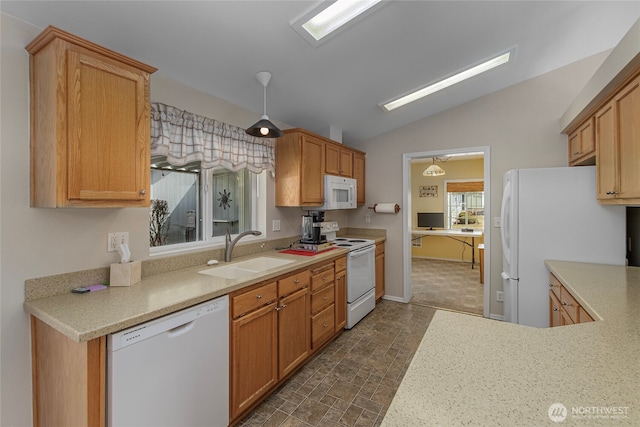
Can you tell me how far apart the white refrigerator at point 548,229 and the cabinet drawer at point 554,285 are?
88 mm

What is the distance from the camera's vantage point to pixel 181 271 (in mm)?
2080

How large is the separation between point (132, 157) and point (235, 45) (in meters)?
0.97

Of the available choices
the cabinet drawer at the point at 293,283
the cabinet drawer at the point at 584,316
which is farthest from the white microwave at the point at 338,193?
the cabinet drawer at the point at 584,316

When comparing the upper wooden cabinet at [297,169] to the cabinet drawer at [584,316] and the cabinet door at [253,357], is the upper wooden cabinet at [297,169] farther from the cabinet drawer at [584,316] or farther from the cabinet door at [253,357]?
the cabinet drawer at [584,316]

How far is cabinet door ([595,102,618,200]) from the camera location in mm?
1960

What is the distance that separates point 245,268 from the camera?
245 centimetres

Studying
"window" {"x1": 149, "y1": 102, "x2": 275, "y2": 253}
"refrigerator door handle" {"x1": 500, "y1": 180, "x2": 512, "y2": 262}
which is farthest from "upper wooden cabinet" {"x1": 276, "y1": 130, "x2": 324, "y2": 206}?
"refrigerator door handle" {"x1": 500, "y1": 180, "x2": 512, "y2": 262}

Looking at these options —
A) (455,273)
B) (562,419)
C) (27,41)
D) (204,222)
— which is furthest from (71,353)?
(455,273)

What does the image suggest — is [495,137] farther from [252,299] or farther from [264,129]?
[252,299]

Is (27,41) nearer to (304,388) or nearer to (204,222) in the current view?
(204,222)

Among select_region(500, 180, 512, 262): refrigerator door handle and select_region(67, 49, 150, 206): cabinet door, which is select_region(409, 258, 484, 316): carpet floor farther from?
select_region(67, 49, 150, 206): cabinet door

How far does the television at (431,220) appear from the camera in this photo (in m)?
6.90

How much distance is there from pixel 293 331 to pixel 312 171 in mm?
1612

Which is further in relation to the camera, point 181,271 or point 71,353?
point 181,271
